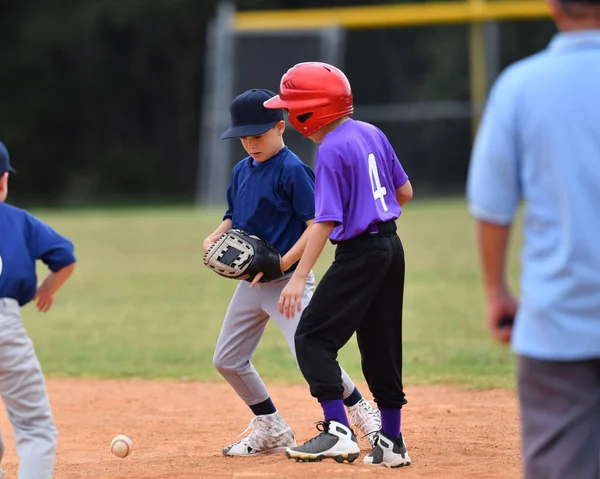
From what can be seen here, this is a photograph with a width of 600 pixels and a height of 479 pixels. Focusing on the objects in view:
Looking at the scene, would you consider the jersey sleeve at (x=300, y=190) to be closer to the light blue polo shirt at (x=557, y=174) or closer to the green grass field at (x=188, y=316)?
the light blue polo shirt at (x=557, y=174)

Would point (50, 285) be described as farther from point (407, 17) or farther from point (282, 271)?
point (407, 17)

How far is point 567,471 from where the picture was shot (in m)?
2.76

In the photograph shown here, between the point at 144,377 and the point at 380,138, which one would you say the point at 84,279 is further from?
the point at 380,138

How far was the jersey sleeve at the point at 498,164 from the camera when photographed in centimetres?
270

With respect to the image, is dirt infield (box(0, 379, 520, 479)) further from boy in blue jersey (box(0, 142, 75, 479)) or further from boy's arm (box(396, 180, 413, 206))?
boy's arm (box(396, 180, 413, 206))

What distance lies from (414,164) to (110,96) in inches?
497

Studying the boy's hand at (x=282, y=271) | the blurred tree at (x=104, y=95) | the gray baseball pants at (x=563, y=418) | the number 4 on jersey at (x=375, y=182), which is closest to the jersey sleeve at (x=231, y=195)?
the boy's hand at (x=282, y=271)

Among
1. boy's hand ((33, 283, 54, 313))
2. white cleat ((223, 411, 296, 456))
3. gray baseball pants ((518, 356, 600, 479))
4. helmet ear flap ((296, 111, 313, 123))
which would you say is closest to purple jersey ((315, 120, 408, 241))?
helmet ear flap ((296, 111, 313, 123))

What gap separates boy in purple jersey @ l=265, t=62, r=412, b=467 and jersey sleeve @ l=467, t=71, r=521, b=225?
1.36m

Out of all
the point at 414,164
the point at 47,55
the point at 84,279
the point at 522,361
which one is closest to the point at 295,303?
the point at 522,361

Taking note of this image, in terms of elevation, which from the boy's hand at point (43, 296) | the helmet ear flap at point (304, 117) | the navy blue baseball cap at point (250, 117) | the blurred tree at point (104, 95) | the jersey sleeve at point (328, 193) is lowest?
the blurred tree at point (104, 95)

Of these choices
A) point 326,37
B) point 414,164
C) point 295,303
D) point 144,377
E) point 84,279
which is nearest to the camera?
point 295,303

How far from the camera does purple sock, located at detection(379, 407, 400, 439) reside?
4.46 meters

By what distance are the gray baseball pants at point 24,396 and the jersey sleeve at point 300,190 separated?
143cm
